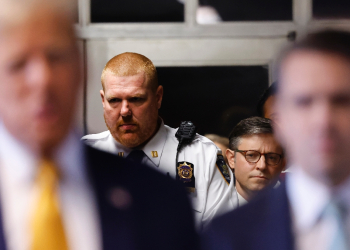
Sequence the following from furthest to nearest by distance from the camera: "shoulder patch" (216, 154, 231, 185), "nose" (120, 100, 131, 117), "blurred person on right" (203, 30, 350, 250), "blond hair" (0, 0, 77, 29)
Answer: "shoulder patch" (216, 154, 231, 185)
"nose" (120, 100, 131, 117)
"blurred person on right" (203, 30, 350, 250)
"blond hair" (0, 0, 77, 29)

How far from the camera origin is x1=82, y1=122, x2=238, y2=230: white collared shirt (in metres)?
0.76

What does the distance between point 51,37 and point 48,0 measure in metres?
0.05

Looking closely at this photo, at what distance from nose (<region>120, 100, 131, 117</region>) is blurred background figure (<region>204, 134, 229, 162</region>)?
0.99ft

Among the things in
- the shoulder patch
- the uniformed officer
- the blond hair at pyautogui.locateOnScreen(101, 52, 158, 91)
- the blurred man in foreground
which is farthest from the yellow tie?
the shoulder patch

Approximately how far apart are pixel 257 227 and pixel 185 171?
0.28m

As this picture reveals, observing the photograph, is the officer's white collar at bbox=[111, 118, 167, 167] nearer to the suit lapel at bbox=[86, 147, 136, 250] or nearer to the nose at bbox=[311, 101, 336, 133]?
the suit lapel at bbox=[86, 147, 136, 250]

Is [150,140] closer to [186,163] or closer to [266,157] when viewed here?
[186,163]

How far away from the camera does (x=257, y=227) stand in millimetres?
593

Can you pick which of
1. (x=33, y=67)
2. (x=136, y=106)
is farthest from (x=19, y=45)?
(x=136, y=106)

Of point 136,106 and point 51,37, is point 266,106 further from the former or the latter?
point 51,37

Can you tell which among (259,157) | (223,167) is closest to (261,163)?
(259,157)

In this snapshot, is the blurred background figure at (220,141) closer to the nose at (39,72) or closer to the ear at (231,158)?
the ear at (231,158)

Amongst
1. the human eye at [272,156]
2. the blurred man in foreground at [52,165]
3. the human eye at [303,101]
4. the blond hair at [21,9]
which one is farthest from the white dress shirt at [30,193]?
the human eye at [272,156]

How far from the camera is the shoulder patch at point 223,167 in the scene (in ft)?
2.76
